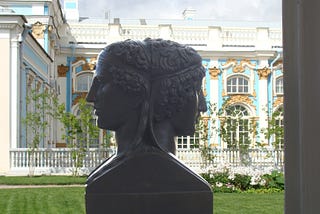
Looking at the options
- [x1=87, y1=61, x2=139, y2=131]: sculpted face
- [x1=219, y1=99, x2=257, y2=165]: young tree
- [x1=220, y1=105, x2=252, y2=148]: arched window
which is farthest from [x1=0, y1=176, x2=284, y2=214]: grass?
[x1=220, y1=105, x2=252, y2=148]: arched window

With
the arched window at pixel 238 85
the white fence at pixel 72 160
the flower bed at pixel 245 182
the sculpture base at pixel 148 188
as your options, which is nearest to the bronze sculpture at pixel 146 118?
the sculpture base at pixel 148 188

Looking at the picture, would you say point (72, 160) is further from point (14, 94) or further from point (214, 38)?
point (214, 38)

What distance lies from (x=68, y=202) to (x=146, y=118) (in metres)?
7.85

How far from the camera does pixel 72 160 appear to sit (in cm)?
1920

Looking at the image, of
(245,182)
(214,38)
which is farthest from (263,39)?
(245,182)

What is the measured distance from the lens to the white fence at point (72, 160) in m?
18.8

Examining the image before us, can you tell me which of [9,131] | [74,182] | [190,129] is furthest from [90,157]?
[190,129]

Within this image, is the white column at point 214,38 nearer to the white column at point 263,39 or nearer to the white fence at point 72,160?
the white column at point 263,39

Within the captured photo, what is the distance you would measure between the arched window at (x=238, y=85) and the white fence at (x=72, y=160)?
11717 millimetres

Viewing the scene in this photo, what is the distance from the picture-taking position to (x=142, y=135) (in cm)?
241

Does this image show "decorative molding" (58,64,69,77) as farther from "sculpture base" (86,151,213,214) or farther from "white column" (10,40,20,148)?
"sculpture base" (86,151,213,214)
